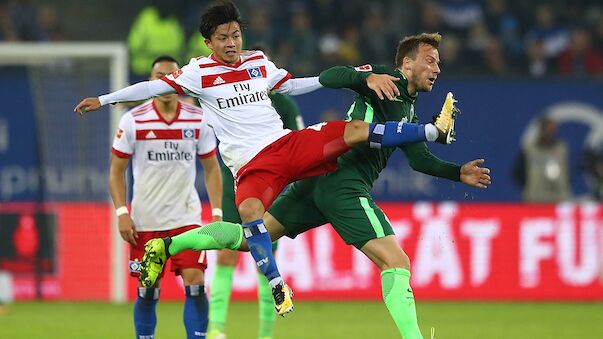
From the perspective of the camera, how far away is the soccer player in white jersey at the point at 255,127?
29.7 ft

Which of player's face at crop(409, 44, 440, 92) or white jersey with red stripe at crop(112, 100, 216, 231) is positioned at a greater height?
player's face at crop(409, 44, 440, 92)

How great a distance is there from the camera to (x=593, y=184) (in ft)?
62.8

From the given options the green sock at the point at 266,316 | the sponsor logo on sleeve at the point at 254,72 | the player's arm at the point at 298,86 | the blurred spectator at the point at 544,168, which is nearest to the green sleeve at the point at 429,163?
the player's arm at the point at 298,86

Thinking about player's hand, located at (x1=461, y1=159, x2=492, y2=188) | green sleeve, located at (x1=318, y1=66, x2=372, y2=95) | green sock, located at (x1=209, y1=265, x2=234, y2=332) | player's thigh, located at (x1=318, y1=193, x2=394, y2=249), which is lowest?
green sock, located at (x1=209, y1=265, x2=234, y2=332)

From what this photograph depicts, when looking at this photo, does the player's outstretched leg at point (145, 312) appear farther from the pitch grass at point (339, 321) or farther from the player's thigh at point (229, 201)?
the pitch grass at point (339, 321)

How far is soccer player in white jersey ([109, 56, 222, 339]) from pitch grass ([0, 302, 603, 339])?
218cm

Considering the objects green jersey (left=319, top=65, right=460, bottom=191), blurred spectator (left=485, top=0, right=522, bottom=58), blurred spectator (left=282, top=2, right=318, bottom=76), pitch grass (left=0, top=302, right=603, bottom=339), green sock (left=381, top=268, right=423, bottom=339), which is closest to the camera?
green sock (left=381, top=268, right=423, bottom=339)

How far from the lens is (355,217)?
29.9ft

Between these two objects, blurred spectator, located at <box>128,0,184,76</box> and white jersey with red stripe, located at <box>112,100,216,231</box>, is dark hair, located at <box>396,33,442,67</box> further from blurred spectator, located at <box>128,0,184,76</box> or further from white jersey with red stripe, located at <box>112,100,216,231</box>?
blurred spectator, located at <box>128,0,184,76</box>

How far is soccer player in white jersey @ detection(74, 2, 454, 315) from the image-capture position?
9.04 m

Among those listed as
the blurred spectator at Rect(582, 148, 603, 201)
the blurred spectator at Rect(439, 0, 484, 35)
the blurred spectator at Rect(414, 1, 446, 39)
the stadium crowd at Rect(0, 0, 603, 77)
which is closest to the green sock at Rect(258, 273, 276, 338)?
the blurred spectator at Rect(582, 148, 603, 201)

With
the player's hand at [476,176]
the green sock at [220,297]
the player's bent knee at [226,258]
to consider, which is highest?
the player's hand at [476,176]

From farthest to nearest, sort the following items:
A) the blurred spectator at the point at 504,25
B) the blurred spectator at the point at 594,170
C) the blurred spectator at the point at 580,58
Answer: the blurred spectator at the point at 504,25, the blurred spectator at the point at 580,58, the blurred spectator at the point at 594,170

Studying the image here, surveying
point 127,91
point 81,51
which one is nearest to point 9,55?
point 81,51
